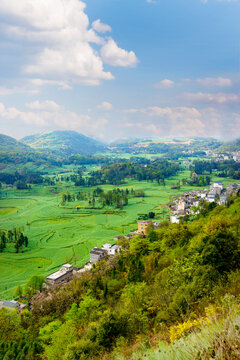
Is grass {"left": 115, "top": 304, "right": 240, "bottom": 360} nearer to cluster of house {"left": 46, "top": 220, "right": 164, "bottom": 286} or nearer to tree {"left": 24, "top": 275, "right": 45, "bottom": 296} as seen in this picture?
cluster of house {"left": 46, "top": 220, "right": 164, "bottom": 286}

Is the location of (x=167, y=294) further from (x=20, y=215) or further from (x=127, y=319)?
(x=20, y=215)

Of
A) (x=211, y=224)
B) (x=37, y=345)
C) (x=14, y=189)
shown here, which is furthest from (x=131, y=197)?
(x=37, y=345)

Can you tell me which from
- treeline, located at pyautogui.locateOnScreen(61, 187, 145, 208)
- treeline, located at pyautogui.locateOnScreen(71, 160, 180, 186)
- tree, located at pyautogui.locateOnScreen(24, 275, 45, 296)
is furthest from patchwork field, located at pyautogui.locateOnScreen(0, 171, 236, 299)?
treeline, located at pyautogui.locateOnScreen(71, 160, 180, 186)

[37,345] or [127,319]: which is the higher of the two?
[127,319]

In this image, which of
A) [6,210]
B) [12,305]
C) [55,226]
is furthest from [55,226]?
[12,305]

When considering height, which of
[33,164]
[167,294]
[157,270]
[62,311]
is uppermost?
[33,164]

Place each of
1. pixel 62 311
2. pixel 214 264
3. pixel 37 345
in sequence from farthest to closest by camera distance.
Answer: pixel 62 311
pixel 37 345
pixel 214 264
